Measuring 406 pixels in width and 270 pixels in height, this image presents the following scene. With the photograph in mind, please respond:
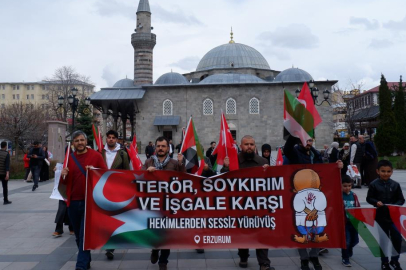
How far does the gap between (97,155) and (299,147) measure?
2841 mm

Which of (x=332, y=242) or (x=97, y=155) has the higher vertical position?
(x=97, y=155)

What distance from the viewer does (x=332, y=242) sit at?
15.4 ft

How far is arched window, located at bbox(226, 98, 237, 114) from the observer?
39219 mm

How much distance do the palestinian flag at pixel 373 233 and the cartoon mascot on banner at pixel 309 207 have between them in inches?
17.3

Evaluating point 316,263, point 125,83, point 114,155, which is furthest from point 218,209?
point 125,83

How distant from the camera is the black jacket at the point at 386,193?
4.71 metres

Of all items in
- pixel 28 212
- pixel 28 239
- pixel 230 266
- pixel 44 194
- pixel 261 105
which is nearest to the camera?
pixel 230 266

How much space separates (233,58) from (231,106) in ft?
40.3

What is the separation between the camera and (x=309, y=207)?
4746mm

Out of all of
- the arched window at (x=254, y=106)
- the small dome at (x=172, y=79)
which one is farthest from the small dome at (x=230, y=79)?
the small dome at (x=172, y=79)

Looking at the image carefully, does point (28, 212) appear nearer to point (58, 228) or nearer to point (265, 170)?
point (58, 228)

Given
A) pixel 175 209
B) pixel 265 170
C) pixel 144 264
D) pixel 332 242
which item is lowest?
pixel 144 264

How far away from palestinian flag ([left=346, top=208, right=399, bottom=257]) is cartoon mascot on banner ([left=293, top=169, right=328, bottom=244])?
1.44 feet

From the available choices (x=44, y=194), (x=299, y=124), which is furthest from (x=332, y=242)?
(x=44, y=194)
